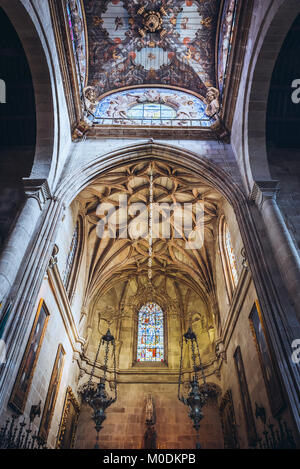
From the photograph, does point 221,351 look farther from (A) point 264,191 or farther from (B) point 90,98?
(B) point 90,98

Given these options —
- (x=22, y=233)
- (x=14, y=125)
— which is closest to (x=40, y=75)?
(x=14, y=125)

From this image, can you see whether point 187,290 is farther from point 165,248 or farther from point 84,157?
point 84,157

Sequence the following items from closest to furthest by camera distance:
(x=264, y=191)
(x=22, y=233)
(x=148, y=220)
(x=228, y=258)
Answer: (x=22, y=233) < (x=264, y=191) < (x=228, y=258) < (x=148, y=220)

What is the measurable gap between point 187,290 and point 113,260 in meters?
4.71

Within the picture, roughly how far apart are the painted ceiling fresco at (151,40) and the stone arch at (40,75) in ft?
17.8

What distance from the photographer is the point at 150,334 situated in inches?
609

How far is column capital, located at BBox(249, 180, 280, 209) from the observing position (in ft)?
25.1

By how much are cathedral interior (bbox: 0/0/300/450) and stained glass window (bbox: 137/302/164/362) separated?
0.07 metres

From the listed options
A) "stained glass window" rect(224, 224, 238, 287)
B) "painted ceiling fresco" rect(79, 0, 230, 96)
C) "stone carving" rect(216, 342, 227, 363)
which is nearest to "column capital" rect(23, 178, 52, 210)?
"stained glass window" rect(224, 224, 238, 287)

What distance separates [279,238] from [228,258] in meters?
5.17

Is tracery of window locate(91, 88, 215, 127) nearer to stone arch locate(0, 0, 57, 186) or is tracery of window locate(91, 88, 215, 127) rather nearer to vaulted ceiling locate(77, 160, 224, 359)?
vaulted ceiling locate(77, 160, 224, 359)
